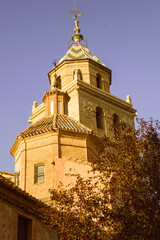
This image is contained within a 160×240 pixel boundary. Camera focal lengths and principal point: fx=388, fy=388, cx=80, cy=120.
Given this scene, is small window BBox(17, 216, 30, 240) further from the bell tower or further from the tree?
the bell tower

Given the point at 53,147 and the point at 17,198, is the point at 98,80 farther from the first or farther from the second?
the point at 17,198

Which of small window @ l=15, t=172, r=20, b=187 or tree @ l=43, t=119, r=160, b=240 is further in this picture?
small window @ l=15, t=172, r=20, b=187

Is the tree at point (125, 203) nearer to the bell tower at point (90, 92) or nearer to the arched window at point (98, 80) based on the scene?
the bell tower at point (90, 92)

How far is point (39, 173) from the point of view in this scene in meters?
17.3

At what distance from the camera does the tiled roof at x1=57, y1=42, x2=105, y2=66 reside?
3453 cm

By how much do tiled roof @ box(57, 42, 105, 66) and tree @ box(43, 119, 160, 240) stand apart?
958 inches

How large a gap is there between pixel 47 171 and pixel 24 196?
525 centimetres

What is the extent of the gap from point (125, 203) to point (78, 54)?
26.6 meters

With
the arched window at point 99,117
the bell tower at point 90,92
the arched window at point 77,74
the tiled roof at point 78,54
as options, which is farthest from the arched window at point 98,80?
the arched window at point 99,117

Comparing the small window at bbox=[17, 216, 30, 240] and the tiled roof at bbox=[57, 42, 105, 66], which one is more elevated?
the tiled roof at bbox=[57, 42, 105, 66]

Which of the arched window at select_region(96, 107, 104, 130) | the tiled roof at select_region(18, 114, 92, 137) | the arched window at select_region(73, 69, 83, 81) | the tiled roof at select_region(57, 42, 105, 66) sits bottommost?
the tiled roof at select_region(18, 114, 92, 137)

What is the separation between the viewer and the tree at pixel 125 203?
9.47 metres

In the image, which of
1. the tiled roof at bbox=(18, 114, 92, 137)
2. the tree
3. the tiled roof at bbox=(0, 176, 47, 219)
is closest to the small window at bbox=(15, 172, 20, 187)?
the tiled roof at bbox=(18, 114, 92, 137)

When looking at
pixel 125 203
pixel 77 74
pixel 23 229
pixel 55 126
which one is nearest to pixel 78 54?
pixel 77 74
